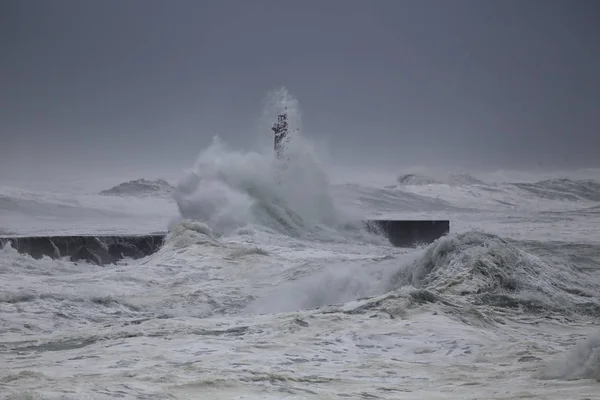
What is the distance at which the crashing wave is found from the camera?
1345 inches

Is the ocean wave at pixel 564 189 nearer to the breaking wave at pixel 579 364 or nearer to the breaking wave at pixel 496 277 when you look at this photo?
the breaking wave at pixel 496 277

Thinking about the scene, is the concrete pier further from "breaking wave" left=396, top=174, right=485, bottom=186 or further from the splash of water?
"breaking wave" left=396, top=174, right=485, bottom=186

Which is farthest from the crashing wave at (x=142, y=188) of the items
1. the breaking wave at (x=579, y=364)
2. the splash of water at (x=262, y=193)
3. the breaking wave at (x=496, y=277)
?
the breaking wave at (x=579, y=364)

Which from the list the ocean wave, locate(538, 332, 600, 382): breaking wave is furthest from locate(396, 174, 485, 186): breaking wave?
locate(538, 332, 600, 382): breaking wave

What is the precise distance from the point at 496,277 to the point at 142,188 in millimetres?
29996

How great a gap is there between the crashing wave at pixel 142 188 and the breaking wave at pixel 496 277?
2623 cm

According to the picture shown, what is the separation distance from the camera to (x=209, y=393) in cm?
405

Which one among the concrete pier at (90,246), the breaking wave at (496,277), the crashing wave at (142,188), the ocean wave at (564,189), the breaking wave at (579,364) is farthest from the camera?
the ocean wave at (564,189)

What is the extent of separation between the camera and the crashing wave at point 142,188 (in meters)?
34.2

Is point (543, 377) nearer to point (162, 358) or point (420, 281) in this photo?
point (162, 358)

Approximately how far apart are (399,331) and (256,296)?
300 cm

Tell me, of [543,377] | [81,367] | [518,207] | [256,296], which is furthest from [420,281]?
[518,207]

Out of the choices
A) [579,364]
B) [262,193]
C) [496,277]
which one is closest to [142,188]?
[262,193]

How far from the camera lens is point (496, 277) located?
7598 millimetres
